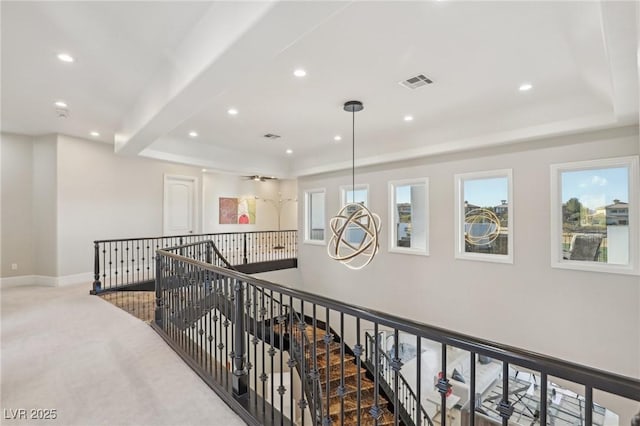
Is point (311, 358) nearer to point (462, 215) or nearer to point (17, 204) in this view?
point (462, 215)

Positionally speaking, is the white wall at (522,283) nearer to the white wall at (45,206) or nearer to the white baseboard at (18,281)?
the white wall at (45,206)

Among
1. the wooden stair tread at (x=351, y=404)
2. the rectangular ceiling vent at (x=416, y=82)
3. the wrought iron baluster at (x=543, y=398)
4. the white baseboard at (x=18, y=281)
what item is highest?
the rectangular ceiling vent at (x=416, y=82)

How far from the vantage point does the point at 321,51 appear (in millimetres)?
2965

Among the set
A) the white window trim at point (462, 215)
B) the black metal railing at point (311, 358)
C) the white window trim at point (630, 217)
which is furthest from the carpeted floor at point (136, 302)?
the white window trim at point (630, 217)

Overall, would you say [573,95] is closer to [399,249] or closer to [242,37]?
[399,249]

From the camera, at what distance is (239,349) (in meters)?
2.48

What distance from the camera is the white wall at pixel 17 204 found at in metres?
6.04

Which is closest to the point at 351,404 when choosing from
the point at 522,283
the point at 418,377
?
the point at 522,283

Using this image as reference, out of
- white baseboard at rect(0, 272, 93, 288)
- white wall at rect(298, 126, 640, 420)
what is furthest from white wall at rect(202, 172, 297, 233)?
white wall at rect(298, 126, 640, 420)

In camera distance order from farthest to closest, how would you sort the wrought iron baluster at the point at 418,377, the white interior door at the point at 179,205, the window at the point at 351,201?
1. the white interior door at the point at 179,205
2. the window at the point at 351,201
3. the wrought iron baluster at the point at 418,377

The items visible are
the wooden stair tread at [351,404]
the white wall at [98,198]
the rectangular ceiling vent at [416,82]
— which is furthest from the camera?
the white wall at [98,198]

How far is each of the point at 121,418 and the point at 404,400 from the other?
5.79 metres

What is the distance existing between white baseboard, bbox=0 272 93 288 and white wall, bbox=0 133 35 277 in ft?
0.33

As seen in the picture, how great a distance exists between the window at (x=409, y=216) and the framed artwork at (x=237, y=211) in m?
5.92
